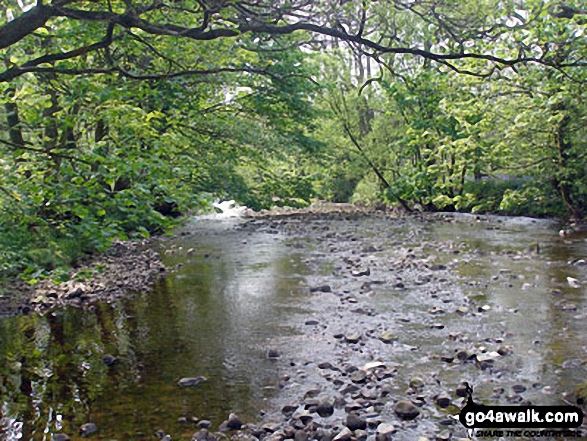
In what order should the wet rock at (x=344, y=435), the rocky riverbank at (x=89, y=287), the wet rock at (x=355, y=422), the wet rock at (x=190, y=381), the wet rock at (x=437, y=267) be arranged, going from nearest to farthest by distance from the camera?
the wet rock at (x=344, y=435) < the wet rock at (x=355, y=422) < the wet rock at (x=190, y=381) < the rocky riverbank at (x=89, y=287) < the wet rock at (x=437, y=267)

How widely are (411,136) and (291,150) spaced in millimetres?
6900

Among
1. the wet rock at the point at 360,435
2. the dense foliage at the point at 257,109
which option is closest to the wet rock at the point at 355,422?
the wet rock at the point at 360,435

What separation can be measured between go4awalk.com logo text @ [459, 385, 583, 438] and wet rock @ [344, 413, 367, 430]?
784mm

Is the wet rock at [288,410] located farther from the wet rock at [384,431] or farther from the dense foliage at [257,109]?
the dense foliage at [257,109]

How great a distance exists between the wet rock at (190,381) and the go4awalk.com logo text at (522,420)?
2483 mm

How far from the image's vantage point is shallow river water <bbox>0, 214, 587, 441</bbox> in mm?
4668

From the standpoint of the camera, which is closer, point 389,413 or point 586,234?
point 389,413

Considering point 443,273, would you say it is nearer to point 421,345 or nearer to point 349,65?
point 421,345

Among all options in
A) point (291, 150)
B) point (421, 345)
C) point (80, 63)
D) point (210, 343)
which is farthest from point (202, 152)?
point (421, 345)

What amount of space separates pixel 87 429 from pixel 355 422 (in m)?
2.14

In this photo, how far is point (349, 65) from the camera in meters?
27.3

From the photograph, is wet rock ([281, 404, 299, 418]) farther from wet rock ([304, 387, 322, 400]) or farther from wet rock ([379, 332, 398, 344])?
wet rock ([379, 332, 398, 344])

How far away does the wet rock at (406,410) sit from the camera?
437cm

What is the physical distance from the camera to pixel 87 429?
434 centimetres
